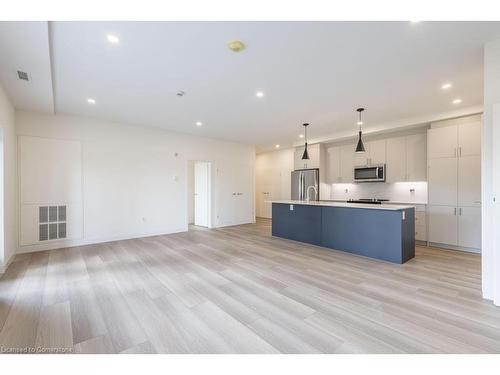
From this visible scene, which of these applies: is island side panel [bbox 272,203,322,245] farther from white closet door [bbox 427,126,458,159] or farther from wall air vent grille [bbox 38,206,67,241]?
wall air vent grille [bbox 38,206,67,241]

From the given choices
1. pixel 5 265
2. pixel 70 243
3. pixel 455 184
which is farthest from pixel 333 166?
pixel 5 265

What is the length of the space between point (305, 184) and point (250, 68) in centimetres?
493

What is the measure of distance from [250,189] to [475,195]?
5709 mm

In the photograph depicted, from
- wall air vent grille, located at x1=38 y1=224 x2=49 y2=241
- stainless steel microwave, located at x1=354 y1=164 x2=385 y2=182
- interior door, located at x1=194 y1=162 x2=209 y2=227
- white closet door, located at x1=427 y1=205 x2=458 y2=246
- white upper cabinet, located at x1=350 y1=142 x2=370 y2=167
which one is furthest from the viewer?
interior door, located at x1=194 y1=162 x2=209 y2=227

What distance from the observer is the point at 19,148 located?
424 centimetres

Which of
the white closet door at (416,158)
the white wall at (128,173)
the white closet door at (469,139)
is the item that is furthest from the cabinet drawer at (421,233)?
the white wall at (128,173)

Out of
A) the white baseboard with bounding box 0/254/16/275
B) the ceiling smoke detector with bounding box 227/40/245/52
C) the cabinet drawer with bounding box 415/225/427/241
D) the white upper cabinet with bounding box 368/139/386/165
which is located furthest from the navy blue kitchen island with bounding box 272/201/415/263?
the white baseboard with bounding box 0/254/16/275

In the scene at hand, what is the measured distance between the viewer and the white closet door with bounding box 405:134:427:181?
526 centimetres

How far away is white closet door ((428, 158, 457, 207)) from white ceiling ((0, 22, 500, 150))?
3.25ft

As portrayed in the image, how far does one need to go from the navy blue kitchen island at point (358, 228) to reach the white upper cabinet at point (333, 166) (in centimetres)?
220

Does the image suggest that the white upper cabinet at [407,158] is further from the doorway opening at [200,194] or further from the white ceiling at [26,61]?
the white ceiling at [26,61]

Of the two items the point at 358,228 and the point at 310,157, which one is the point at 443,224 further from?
the point at 310,157

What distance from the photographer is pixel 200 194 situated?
7480 millimetres
